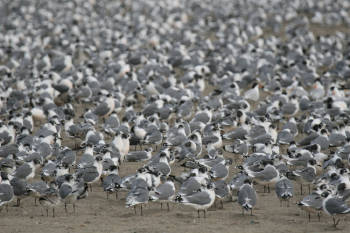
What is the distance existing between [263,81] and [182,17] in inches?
590

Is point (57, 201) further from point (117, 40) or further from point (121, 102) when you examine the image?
point (117, 40)

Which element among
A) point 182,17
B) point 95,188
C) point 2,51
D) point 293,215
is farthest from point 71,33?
point 293,215

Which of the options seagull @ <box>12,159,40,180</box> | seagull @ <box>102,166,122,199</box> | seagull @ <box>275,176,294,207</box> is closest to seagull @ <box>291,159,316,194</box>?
seagull @ <box>275,176,294,207</box>

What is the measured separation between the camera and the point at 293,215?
1180 cm

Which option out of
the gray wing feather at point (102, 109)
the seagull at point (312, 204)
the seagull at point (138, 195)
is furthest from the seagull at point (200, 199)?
the gray wing feather at point (102, 109)

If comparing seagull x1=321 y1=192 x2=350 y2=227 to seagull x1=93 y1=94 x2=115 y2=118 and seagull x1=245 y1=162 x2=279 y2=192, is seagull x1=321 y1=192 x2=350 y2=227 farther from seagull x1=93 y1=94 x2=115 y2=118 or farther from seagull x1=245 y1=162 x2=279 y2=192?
seagull x1=93 y1=94 x2=115 y2=118

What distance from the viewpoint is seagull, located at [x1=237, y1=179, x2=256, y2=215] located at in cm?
1141

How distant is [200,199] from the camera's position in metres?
11.5

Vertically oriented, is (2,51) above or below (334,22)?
below

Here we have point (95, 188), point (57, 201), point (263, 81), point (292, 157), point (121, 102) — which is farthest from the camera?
point (263, 81)

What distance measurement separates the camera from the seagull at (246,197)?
11.4 metres

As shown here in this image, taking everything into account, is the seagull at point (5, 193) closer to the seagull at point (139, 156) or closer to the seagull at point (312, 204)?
the seagull at point (139, 156)

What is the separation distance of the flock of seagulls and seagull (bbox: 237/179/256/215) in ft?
0.08

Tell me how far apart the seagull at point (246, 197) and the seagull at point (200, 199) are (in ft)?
1.54
